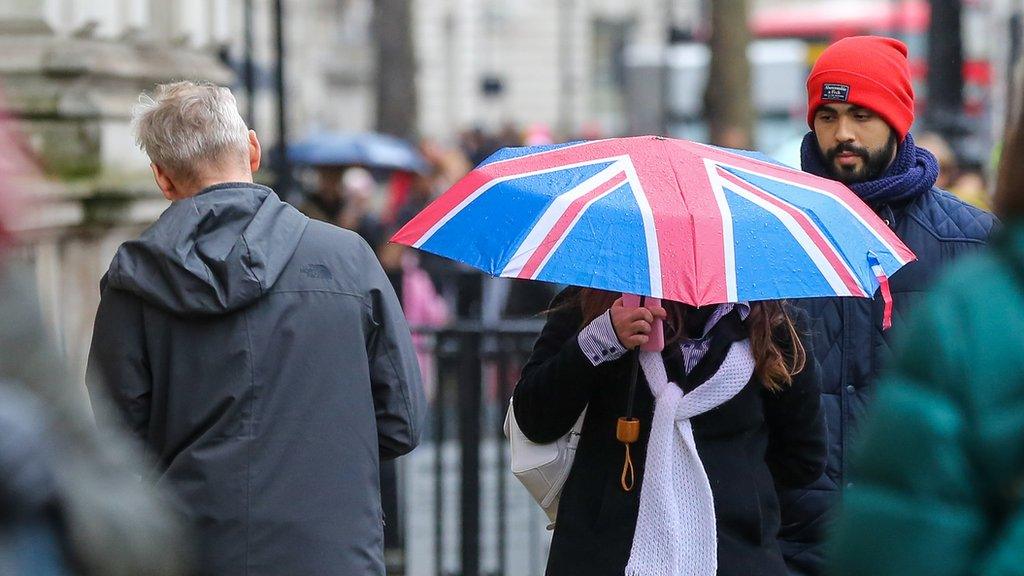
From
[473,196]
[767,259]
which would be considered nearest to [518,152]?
[473,196]

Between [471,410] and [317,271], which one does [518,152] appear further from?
[471,410]

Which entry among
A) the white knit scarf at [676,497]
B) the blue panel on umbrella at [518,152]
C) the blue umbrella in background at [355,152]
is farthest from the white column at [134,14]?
the blue umbrella in background at [355,152]

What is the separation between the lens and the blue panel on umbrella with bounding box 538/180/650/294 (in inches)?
144

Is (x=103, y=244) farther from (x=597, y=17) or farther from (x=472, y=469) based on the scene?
(x=597, y=17)

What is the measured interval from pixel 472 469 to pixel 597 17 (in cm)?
5198

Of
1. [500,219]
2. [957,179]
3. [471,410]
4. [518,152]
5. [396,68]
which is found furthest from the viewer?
[396,68]

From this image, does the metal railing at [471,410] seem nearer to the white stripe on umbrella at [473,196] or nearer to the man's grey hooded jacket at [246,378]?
the white stripe on umbrella at [473,196]

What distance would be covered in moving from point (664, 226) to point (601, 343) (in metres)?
0.29

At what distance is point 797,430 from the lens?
13.1 feet

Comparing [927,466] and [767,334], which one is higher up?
[927,466]

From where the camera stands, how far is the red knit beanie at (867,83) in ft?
14.9

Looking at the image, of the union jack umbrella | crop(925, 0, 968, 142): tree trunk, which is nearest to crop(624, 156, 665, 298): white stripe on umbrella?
the union jack umbrella

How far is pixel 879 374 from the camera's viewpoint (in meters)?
4.33

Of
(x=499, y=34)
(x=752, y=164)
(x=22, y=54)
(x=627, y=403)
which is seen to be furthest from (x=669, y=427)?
(x=499, y=34)
